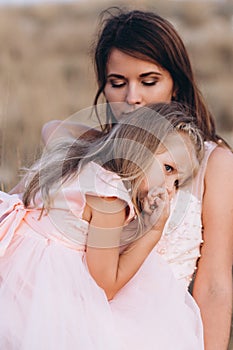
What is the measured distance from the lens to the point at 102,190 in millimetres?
2477

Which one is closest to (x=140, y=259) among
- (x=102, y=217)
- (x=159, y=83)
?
(x=102, y=217)

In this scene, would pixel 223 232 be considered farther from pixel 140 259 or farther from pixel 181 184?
pixel 140 259

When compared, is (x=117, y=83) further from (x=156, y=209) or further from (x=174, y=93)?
(x=156, y=209)

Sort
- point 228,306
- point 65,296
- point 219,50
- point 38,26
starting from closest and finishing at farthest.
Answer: point 65,296 < point 228,306 < point 219,50 < point 38,26

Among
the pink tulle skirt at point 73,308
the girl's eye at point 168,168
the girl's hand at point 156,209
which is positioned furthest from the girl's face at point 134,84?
the pink tulle skirt at point 73,308

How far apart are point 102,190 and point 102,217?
0.08 metres

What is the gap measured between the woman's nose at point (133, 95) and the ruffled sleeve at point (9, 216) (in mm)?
571

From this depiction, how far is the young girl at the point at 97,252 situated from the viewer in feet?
7.95

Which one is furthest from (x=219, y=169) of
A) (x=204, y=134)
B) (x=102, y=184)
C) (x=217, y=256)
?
(x=102, y=184)

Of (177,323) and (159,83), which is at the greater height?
(159,83)

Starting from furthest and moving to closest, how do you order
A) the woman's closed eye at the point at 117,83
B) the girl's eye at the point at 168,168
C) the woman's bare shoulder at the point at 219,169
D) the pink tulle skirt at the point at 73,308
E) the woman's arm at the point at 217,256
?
the woman's closed eye at the point at 117,83 < the woman's bare shoulder at the point at 219,169 < the woman's arm at the point at 217,256 < the girl's eye at the point at 168,168 < the pink tulle skirt at the point at 73,308

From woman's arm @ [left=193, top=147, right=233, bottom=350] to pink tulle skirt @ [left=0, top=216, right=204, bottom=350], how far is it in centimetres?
20

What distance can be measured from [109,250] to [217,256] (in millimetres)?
544

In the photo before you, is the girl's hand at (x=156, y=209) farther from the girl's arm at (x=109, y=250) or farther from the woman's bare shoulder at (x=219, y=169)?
the woman's bare shoulder at (x=219, y=169)
